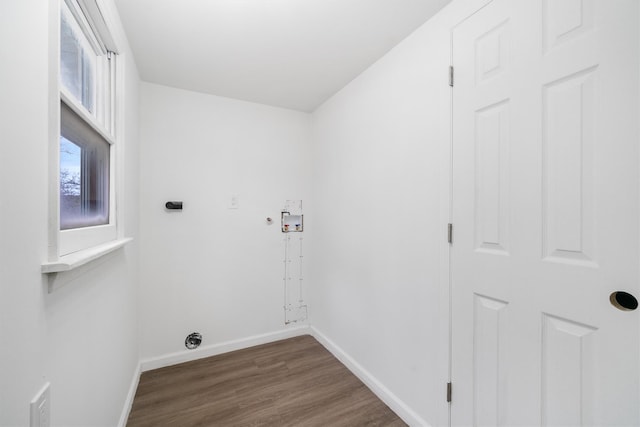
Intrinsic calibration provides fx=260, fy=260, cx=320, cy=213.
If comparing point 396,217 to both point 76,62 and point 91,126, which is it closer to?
point 91,126

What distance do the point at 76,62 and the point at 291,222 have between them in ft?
6.69

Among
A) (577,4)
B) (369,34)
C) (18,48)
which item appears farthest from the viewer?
(369,34)

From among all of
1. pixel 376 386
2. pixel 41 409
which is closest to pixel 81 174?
pixel 41 409

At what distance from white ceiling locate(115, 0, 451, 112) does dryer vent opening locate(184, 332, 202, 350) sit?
2.26 metres

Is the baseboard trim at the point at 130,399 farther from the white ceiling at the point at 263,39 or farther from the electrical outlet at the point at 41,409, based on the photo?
the white ceiling at the point at 263,39

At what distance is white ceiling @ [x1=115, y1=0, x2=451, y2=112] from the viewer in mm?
1464

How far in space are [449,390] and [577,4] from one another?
1817 millimetres

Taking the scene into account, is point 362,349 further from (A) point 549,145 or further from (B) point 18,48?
(B) point 18,48

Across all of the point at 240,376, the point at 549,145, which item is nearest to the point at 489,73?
the point at 549,145

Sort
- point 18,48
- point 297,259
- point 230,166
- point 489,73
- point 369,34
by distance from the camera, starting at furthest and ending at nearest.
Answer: point 297,259
point 230,166
point 369,34
point 489,73
point 18,48

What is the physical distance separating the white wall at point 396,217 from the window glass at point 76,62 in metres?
1.69

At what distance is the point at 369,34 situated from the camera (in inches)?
66.2

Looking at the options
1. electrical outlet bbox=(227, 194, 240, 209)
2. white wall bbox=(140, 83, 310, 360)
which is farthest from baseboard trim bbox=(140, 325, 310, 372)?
electrical outlet bbox=(227, 194, 240, 209)

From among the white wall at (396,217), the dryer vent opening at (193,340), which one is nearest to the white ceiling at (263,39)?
the white wall at (396,217)
